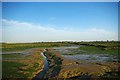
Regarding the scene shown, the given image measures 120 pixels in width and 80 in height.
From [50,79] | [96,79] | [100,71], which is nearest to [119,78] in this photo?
[96,79]

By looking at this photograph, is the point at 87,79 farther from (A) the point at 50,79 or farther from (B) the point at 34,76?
(B) the point at 34,76

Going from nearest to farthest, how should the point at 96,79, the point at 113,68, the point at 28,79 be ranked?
1. the point at 96,79
2. the point at 28,79
3. the point at 113,68

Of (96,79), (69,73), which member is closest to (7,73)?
(69,73)

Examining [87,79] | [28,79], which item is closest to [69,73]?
[87,79]

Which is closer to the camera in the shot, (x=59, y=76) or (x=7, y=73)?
(x=59, y=76)

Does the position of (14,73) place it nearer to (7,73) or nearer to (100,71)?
(7,73)

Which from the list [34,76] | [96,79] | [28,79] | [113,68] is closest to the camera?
[96,79]

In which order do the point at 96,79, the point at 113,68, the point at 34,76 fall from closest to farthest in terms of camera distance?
the point at 96,79 < the point at 34,76 < the point at 113,68

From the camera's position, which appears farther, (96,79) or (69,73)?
(69,73)
